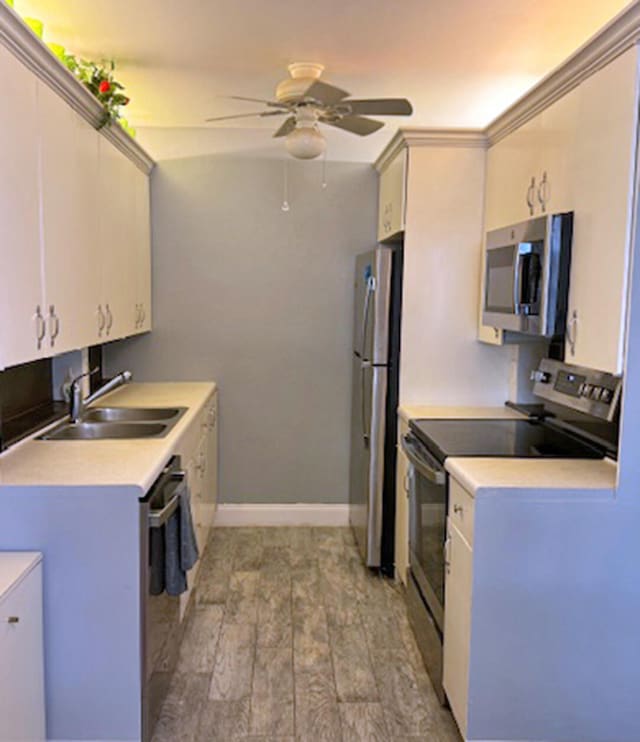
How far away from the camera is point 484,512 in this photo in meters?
2.17

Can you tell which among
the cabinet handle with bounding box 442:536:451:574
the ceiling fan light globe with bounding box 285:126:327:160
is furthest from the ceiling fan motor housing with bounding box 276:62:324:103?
the cabinet handle with bounding box 442:536:451:574

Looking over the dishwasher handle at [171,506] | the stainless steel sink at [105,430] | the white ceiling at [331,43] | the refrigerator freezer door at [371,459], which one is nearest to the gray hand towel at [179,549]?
the dishwasher handle at [171,506]

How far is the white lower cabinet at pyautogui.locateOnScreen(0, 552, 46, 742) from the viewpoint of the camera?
1818 mm

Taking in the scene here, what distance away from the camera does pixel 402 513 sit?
11.6 feet

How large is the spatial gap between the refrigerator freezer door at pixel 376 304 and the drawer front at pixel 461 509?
1.26 m

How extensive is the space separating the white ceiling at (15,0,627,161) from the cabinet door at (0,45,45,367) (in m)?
0.69

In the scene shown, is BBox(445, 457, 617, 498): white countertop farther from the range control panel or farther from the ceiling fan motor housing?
the ceiling fan motor housing

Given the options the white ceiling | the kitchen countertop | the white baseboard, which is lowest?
the white baseboard

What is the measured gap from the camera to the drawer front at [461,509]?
7.35 feet

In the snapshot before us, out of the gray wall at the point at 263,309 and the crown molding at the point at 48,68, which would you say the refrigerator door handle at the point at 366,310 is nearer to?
the gray wall at the point at 263,309

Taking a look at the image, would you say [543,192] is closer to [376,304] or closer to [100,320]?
[376,304]

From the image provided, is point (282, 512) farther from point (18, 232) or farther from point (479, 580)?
point (18, 232)

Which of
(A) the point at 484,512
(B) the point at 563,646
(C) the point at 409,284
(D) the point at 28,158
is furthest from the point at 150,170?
(B) the point at 563,646

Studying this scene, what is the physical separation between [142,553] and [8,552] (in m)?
0.39
